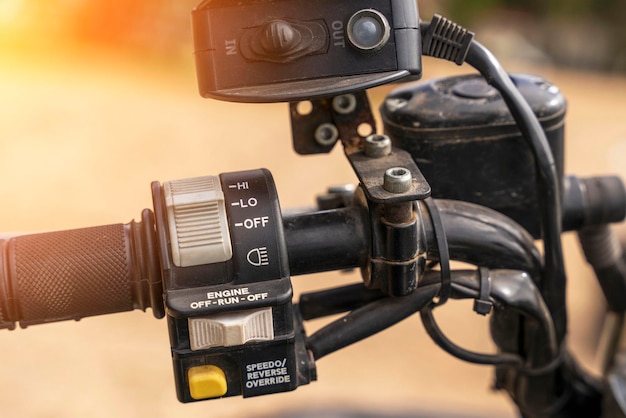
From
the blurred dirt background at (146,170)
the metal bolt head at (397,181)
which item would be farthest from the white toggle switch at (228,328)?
the blurred dirt background at (146,170)

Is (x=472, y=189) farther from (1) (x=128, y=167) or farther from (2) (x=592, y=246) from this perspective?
(1) (x=128, y=167)

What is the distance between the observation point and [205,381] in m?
0.62

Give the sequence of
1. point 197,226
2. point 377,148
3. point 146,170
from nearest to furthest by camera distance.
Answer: point 197,226 < point 377,148 < point 146,170

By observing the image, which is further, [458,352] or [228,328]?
[458,352]

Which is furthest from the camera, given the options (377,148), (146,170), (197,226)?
(146,170)

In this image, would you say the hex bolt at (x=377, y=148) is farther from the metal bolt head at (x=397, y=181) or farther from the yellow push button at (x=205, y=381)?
the yellow push button at (x=205, y=381)

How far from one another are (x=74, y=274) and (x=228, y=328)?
0.13 m

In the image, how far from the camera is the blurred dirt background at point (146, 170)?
2.26 m

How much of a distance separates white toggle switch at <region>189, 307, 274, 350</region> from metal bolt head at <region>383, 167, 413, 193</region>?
0.44 feet

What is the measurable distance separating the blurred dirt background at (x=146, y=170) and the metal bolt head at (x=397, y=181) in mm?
702

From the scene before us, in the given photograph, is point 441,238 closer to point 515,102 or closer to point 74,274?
point 515,102

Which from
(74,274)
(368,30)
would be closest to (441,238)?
(368,30)

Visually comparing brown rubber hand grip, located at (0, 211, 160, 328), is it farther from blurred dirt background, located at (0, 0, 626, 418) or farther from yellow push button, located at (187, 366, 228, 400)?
blurred dirt background, located at (0, 0, 626, 418)

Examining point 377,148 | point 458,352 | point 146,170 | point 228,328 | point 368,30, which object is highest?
point 368,30
